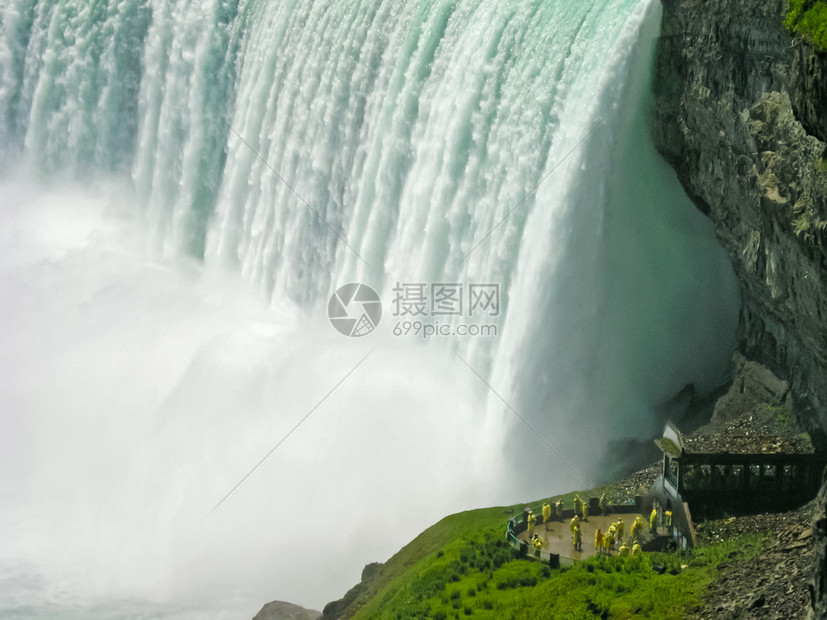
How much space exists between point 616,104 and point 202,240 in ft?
62.3

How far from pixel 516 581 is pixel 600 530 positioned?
1.90 m

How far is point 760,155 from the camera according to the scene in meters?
21.5

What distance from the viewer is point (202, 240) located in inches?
1596

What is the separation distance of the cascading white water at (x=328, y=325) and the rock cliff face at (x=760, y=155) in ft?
3.46

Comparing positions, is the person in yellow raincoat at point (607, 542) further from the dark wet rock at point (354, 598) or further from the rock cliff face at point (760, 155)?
the dark wet rock at point (354, 598)

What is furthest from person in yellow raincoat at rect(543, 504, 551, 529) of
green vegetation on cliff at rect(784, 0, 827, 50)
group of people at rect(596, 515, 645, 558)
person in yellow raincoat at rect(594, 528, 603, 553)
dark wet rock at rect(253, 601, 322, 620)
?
green vegetation on cliff at rect(784, 0, 827, 50)

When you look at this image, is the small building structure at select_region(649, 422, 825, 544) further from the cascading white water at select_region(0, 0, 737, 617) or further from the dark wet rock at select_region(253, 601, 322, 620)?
the dark wet rock at select_region(253, 601, 322, 620)

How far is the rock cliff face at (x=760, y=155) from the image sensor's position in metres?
19.9

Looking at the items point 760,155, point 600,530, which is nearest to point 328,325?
point 600,530

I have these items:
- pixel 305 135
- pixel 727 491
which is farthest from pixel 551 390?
pixel 305 135

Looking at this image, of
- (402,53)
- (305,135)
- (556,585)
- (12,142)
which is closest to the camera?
(556,585)

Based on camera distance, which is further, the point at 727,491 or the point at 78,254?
the point at 78,254

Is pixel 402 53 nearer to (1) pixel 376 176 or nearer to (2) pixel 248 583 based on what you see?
(1) pixel 376 176

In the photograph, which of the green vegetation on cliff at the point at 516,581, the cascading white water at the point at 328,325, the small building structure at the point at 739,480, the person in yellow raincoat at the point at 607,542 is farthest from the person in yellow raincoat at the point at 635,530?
the cascading white water at the point at 328,325
